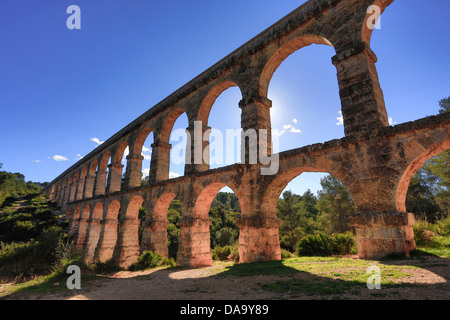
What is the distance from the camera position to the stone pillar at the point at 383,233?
15.5ft

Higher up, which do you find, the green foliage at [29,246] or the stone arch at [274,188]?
the stone arch at [274,188]

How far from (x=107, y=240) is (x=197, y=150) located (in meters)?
8.43

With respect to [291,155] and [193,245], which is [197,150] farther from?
[291,155]

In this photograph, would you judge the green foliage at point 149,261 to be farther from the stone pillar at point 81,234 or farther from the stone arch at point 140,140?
the stone pillar at point 81,234

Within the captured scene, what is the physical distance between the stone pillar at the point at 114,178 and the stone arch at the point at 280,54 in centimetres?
1162

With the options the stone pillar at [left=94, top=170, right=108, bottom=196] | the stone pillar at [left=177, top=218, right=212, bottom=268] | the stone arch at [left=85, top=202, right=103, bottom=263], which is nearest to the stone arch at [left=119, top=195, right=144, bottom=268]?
the stone pillar at [left=177, top=218, right=212, bottom=268]

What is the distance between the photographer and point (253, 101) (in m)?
8.21

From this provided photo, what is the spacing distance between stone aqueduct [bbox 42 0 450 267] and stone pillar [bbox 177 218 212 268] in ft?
0.12

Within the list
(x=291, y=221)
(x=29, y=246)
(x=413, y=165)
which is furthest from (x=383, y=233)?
(x=291, y=221)

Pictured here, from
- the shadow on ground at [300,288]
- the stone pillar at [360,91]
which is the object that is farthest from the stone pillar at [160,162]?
the stone pillar at [360,91]

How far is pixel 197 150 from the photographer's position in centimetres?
1020

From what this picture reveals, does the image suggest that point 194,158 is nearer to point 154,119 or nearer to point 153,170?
point 153,170
